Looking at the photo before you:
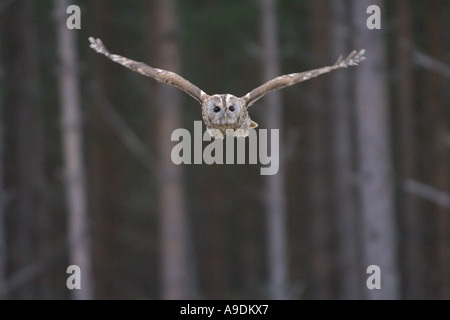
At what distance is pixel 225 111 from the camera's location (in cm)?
404

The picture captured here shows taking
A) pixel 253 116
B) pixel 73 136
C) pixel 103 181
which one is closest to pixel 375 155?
pixel 73 136

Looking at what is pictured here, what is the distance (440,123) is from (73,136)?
7.63m

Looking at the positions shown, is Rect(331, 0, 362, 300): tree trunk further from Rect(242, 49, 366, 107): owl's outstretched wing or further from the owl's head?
the owl's head

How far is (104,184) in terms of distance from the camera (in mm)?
16109

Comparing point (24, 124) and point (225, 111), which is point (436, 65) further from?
point (24, 124)

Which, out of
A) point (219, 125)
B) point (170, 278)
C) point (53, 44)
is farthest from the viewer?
point (53, 44)

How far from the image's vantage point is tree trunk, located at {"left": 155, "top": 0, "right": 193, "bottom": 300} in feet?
33.1

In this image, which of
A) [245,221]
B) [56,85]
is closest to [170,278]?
[56,85]

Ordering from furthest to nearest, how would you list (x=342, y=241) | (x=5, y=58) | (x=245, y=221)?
(x=245, y=221) < (x=342, y=241) < (x=5, y=58)

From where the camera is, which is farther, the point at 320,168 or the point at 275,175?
the point at 320,168

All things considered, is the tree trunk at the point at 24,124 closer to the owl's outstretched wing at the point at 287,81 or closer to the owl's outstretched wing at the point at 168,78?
the owl's outstretched wing at the point at 168,78

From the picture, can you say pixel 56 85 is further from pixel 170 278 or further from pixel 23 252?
pixel 170 278

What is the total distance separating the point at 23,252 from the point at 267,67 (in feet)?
23.7

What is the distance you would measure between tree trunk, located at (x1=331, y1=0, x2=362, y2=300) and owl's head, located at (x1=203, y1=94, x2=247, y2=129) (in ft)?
32.1
